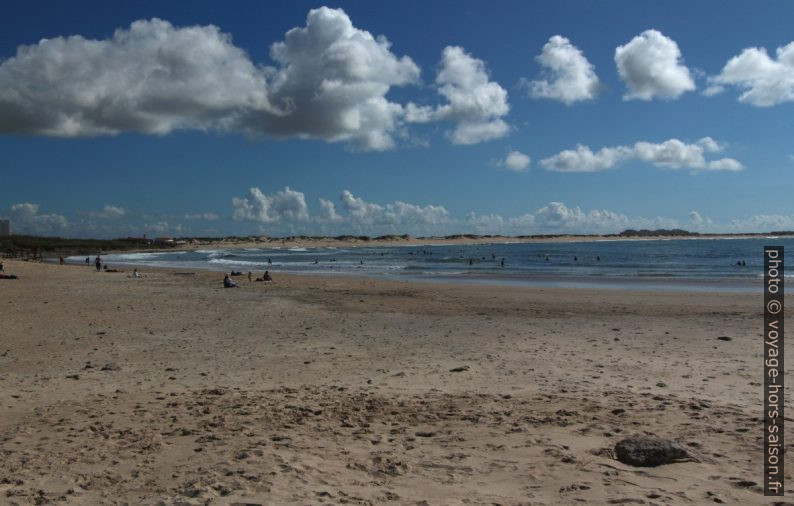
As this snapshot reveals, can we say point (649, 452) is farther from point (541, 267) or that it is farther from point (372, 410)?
point (541, 267)

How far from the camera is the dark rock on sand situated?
5.25 m

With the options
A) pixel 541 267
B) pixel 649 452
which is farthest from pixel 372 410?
pixel 541 267

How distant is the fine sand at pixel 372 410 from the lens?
15.8ft

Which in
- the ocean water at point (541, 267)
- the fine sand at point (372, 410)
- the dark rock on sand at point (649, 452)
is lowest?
the ocean water at point (541, 267)

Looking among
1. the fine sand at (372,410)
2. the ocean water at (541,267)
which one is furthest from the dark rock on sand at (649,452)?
the ocean water at (541,267)

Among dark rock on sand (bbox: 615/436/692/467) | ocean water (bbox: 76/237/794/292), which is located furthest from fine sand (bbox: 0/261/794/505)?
ocean water (bbox: 76/237/794/292)

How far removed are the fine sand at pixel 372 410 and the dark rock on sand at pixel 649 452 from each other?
0.09 meters

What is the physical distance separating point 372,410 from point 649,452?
10.1ft

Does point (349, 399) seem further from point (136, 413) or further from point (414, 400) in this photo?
point (136, 413)

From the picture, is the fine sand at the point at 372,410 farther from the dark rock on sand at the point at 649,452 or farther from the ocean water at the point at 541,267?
the ocean water at the point at 541,267

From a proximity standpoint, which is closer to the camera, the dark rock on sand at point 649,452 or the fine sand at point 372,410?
the fine sand at point 372,410

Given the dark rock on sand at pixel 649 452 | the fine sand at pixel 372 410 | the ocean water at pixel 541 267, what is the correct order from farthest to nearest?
the ocean water at pixel 541 267, the dark rock on sand at pixel 649 452, the fine sand at pixel 372 410

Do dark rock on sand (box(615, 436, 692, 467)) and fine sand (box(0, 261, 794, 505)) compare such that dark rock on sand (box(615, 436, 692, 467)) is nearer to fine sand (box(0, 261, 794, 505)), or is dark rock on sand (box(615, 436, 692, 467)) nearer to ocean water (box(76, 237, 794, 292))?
fine sand (box(0, 261, 794, 505))

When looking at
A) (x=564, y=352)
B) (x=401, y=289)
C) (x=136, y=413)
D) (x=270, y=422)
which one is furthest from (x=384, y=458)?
(x=401, y=289)
